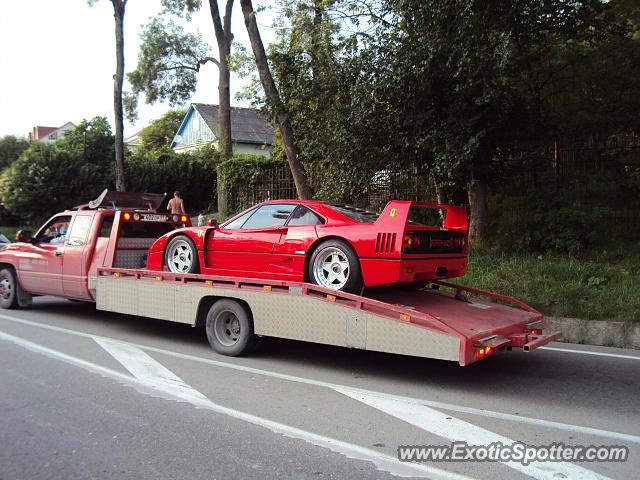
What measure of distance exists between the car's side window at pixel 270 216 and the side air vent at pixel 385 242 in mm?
1435

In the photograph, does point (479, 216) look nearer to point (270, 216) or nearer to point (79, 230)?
point (270, 216)

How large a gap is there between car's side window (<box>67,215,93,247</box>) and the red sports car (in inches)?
62.5

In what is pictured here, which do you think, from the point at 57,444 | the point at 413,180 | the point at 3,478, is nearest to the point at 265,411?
the point at 57,444

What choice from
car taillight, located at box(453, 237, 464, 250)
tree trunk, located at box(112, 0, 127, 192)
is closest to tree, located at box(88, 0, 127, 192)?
tree trunk, located at box(112, 0, 127, 192)

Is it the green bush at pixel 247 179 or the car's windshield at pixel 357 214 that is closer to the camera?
the car's windshield at pixel 357 214

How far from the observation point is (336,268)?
636cm

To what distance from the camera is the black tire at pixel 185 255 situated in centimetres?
744

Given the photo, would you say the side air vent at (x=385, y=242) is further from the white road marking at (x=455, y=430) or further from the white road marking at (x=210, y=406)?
the white road marking at (x=210, y=406)

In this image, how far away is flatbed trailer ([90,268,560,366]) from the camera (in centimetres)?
522

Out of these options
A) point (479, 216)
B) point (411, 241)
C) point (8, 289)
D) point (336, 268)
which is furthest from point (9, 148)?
point (411, 241)

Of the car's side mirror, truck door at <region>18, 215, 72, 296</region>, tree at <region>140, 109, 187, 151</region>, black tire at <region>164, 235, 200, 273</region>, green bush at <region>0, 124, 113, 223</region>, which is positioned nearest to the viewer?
black tire at <region>164, 235, 200, 273</region>

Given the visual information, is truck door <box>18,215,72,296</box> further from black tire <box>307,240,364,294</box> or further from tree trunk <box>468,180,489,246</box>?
tree trunk <box>468,180,489,246</box>

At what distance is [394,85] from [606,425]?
7185 millimetres

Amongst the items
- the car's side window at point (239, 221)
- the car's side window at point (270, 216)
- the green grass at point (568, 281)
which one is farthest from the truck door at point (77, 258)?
the green grass at point (568, 281)
